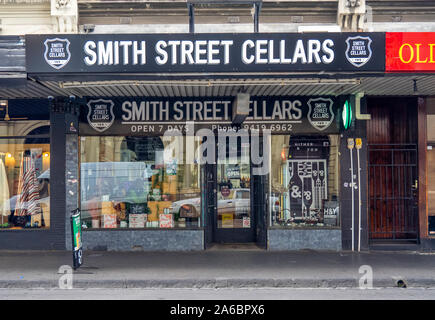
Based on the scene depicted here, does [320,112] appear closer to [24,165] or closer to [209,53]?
[209,53]

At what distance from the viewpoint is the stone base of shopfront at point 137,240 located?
1067 cm

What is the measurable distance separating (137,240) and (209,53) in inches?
190

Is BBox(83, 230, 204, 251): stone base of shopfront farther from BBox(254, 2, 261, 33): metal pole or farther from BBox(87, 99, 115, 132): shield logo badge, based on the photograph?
BBox(254, 2, 261, 33): metal pole

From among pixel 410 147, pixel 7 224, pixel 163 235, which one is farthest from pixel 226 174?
pixel 7 224

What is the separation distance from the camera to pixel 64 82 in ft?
28.8

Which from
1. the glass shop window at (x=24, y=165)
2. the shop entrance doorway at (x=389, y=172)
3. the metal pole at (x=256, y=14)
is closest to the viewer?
the metal pole at (x=256, y=14)

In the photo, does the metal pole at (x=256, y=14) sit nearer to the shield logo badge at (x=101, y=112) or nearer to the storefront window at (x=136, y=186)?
the storefront window at (x=136, y=186)

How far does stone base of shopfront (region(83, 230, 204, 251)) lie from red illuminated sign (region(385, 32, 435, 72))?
563 cm

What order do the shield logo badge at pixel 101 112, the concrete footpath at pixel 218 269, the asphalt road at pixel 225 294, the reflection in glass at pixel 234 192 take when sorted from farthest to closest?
the reflection in glass at pixel 234 192
the shield logo badge at pixel 101 112
the concrete footpath at pixel 218 269
the asphalt road at pixel 225 294

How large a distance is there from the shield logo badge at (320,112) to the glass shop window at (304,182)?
334 mm

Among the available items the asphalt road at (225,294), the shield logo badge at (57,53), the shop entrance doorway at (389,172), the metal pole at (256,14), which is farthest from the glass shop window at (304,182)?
the shield logo badge at (57,53)

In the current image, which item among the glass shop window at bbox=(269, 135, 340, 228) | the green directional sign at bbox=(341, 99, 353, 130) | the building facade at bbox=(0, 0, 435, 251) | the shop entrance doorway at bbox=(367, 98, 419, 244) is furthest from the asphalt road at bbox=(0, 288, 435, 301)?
the green directional sign at bbox=(341, 99, 353, 130)

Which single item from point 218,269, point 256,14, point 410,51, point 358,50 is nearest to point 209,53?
point 256,14
